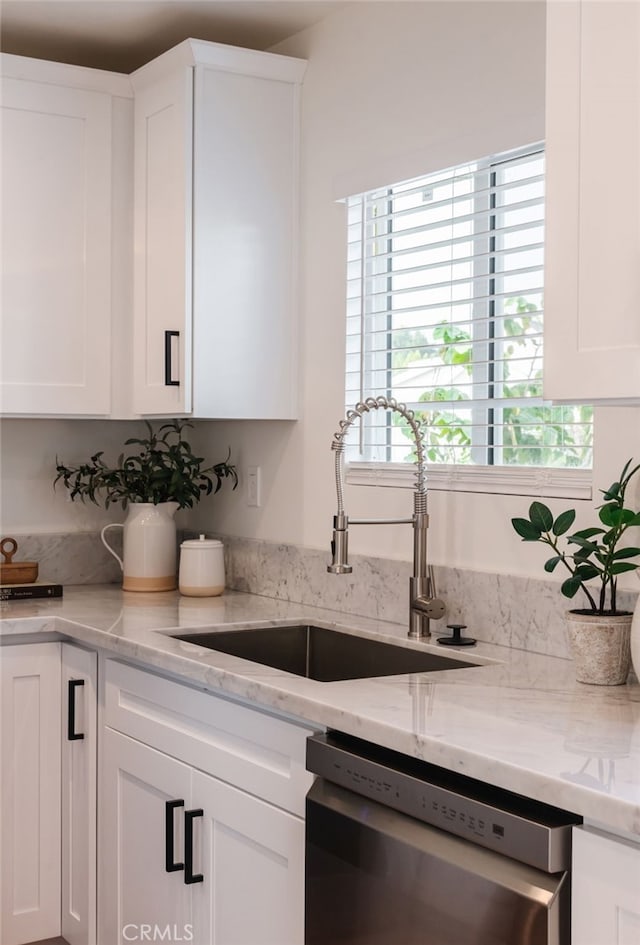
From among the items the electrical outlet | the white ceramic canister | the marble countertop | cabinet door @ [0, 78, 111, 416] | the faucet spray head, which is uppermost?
cabinet door @ [0, 78, 111, 416]

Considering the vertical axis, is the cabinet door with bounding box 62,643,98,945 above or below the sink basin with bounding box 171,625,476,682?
below

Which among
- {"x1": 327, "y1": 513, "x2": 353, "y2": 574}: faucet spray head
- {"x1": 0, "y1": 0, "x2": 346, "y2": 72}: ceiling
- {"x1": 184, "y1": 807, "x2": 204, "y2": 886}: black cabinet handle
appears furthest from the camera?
{"x1": 0, "y1": 0, "x2": 346, "y2": 72}: ceiling

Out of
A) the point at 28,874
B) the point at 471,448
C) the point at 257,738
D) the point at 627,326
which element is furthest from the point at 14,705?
the point at 627,326

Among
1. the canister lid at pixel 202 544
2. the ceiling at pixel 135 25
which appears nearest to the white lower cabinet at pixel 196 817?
the canister lid at pixel 202 544

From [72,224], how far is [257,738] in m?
1.71

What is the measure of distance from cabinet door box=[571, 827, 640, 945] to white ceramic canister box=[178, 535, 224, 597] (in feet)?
5.98

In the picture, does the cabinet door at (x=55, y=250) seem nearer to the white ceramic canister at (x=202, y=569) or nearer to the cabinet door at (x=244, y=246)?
the cabinet door at (x=244, y=246)

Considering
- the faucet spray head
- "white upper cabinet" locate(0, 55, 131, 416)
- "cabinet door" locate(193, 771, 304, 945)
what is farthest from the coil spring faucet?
"white upper cabinet" locate(0, 55, 131, 416)

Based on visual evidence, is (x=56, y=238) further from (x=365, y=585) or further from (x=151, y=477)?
(x=365, y=585)

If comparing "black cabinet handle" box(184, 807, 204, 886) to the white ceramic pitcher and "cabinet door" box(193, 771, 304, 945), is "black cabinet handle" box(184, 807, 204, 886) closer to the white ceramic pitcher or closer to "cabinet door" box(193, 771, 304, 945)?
"cabinet door" box(193, 771, 304, 945)

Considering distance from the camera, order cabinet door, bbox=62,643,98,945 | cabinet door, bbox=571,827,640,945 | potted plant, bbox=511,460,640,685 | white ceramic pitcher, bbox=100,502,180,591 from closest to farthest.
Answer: cabinet door, bbox=571,827,640,945 < potted plant, bbox=511,460,640,685 < cabinet door, bbox=62,643,98,945 < white ceramic pitcher, bbox=100,502,180,591

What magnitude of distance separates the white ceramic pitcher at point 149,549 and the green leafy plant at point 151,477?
49 millimetres

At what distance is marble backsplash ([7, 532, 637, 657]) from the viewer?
2.29 metres

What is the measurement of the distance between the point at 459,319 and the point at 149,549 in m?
1.20
